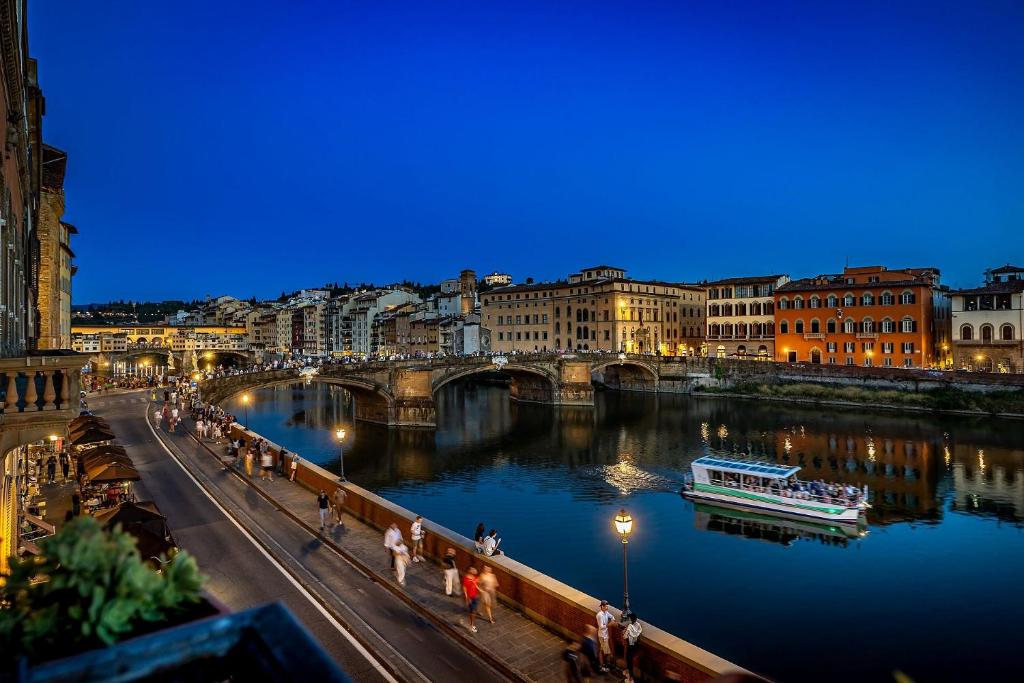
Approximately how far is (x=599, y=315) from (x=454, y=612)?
80.5m

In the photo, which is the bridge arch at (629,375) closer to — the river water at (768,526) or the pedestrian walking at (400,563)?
the river water at (768,526)

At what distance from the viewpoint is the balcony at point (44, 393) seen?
7703 mm

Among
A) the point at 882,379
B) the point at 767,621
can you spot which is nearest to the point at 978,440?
the point at 882,379

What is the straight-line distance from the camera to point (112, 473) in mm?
18031

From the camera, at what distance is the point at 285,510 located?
72.2 feet

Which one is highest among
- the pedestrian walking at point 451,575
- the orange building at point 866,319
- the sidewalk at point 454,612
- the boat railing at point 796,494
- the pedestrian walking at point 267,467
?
the orange building at point 866,319

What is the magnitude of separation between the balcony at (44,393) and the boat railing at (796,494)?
3057 cm

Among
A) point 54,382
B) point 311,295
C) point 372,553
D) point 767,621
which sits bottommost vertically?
point 767,621

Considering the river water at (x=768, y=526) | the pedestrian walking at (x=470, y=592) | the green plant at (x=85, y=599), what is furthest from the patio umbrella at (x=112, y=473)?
the green plant at (x=85, y=599)

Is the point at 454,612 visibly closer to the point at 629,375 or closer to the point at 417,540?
the point at 417,540

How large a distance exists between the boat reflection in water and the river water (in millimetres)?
141

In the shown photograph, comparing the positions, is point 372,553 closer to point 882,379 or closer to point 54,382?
point 54,382

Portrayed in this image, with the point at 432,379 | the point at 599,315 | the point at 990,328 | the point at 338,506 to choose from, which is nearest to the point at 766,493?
the point at 338,506

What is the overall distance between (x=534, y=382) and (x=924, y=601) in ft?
196
